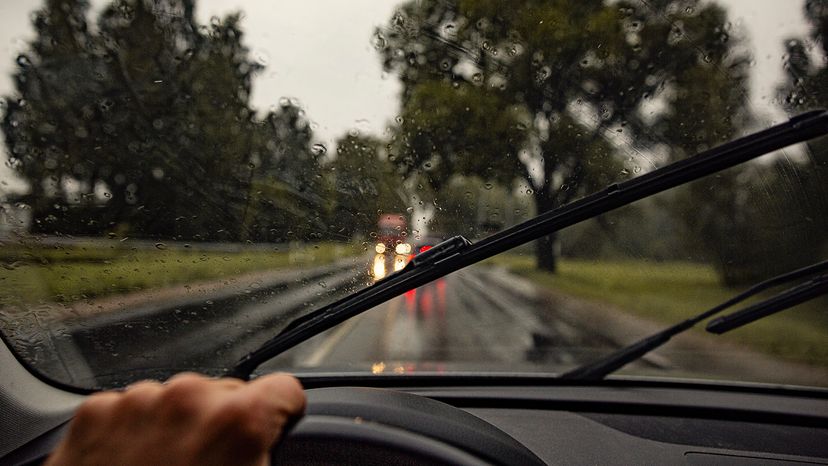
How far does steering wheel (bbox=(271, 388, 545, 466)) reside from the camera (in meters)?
1.88

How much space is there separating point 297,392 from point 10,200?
2.46 meters

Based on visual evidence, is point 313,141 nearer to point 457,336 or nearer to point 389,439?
point 389,439

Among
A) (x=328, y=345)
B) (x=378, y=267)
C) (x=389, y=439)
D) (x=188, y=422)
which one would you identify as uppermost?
(x=378, y=267)

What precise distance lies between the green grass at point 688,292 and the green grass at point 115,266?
124 cm

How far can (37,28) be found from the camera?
2.82 meters

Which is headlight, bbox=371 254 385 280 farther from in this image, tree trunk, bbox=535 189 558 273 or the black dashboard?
tree trunk, bbox=535 189 558 273

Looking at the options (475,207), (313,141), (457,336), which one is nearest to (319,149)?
(313,141)

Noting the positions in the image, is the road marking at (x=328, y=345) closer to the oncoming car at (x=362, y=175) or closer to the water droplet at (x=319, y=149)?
the oncoming car at (x=362, y=175)

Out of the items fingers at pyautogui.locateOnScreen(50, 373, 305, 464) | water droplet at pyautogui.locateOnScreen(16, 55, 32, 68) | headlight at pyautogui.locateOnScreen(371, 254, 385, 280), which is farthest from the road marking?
fingers at pyautogui.locateOnScreen(50, 373, 305, 464)

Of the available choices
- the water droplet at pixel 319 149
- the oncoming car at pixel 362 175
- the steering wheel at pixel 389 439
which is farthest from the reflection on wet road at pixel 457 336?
the steering wheel at pixel 389 439

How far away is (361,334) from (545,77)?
2.00 metres

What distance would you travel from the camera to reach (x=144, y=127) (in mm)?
3072

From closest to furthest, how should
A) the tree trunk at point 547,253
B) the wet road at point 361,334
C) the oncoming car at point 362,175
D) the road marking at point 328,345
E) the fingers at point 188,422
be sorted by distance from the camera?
the fingers at point 188,422 < the oncoming car at point 362,175 < the wet road at point 361,334 < the tree trunk at point 547,253 < the road marking at point 328,345

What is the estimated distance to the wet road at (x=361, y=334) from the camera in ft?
10.7
